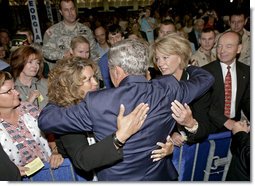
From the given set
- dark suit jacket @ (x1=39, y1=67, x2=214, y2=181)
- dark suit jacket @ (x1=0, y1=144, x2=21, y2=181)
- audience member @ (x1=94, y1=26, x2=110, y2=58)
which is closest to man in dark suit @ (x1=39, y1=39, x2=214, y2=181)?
dark suit jacket @ (x1=39, y1=67, x2=214, y2=181)

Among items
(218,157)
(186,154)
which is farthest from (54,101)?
(218,157)

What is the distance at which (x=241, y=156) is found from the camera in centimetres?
164

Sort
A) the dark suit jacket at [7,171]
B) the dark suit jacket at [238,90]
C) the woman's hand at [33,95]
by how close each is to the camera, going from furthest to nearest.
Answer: the woman's hand at [33,95] < the dark suit jacket at [238,90] < the dark suit jacket at [7,171]

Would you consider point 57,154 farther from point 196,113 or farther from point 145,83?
point 196,113

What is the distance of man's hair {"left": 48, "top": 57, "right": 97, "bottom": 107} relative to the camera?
67.4 inches

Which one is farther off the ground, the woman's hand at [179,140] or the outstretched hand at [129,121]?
the outstretched hand at [129,121]

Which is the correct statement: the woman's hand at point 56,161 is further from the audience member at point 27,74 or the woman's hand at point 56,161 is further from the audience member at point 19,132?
the audience member at point 27,74

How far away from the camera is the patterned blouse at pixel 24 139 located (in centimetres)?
211

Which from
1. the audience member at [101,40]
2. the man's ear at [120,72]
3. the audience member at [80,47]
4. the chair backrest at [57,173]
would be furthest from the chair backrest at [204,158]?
the audience member at [101,40]

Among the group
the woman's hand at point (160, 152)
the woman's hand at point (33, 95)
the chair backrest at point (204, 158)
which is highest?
the woman's hand at point (33, 95)

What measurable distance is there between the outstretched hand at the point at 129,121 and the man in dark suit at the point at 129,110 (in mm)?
28

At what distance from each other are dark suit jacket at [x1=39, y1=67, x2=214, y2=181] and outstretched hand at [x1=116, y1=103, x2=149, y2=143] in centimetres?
3

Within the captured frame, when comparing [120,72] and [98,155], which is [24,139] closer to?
[98,155]

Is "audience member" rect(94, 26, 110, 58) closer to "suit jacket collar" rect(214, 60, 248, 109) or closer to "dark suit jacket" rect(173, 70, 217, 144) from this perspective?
"suit jacket collar" rect(214, 60, 248, 109)
